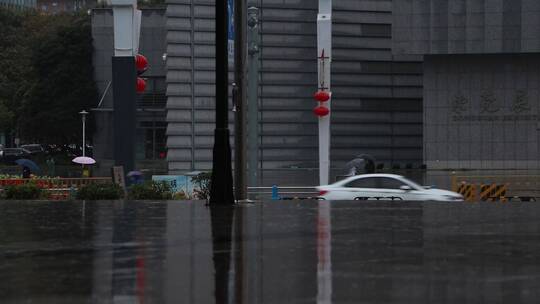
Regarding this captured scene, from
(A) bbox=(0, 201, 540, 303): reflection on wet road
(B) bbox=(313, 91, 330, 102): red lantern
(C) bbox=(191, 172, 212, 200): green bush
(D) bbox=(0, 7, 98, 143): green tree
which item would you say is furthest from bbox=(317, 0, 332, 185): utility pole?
(D) bbox=(0, 7, 98, 143): green tree

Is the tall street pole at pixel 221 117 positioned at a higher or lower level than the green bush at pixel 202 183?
higher

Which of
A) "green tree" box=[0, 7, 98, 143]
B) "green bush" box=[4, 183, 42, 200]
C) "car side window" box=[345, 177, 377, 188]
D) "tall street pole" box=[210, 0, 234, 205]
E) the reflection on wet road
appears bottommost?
the reflection on wet road

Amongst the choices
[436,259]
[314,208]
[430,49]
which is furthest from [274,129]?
[436,259]

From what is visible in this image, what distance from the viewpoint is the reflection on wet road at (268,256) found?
814 centimetres

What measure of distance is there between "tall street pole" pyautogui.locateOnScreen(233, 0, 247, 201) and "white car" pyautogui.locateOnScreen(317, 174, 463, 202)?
9.37 metres

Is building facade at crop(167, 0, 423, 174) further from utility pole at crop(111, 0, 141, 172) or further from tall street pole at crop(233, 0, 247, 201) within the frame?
tall street pole at crop(233, 0, 247, 201)

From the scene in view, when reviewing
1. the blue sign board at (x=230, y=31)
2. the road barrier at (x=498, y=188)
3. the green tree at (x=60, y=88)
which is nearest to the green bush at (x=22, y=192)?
the blue sign board at (x=230, y=31)

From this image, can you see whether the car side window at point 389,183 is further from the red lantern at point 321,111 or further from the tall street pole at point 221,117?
the red lantern at point 321,111

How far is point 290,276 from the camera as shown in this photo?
899 cm

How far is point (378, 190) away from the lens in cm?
2716

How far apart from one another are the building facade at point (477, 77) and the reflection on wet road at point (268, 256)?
36.9m

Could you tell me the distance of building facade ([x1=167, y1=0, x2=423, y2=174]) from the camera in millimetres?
54406

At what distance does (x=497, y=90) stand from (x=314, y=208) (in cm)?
3749

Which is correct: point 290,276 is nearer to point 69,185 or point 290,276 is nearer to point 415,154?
point 69,185
